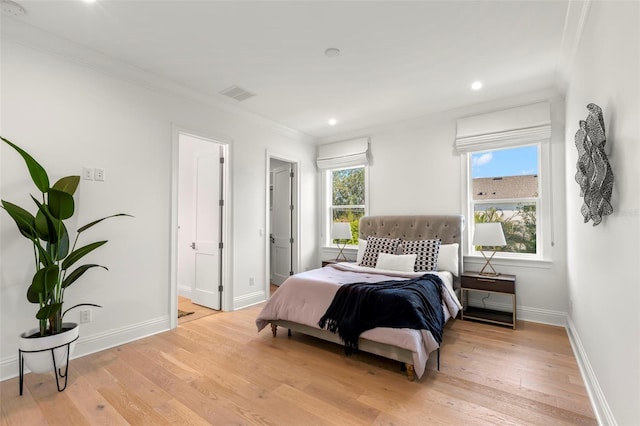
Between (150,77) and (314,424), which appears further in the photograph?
(150,77)

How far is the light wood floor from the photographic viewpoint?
184 cm

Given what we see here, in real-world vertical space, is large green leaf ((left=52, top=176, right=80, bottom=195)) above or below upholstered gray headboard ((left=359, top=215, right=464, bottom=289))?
above

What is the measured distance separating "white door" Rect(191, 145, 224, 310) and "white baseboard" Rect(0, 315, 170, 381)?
883 mm

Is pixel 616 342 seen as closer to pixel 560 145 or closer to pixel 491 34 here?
pixel 491 34

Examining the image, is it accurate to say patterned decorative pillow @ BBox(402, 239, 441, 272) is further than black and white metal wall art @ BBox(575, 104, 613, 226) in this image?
Yes

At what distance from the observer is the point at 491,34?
2.46 m

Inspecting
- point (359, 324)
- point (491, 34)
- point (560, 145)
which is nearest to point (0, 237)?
point (359, 324)

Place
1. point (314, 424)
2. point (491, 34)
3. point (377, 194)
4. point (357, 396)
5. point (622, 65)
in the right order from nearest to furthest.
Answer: point (622, 65) → point (314, 424) → point (357, 396) → point (491, 34) → point (377, 194)

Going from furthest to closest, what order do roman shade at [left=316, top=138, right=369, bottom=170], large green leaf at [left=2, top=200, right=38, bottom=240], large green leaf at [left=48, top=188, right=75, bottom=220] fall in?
1. roman shade at [left=316, top=138, right=369, bottom=170]
2. large green leaf at [left=48, top=188, right=75, bottom=220]
3. large green leaf at [left=2, top=200, right=38, bottom=240]

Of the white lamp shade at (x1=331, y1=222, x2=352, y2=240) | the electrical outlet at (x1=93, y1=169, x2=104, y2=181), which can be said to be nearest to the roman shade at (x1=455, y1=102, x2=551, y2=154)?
the white lamp shade at (x1=331, y1=222, x2=352, y2=240)

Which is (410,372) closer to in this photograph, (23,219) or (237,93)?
(23,219)

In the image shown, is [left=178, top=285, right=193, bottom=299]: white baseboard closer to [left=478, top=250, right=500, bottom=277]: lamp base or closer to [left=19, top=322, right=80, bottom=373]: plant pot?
[left=19, top=322, right=80, bottom=373]: plant pot

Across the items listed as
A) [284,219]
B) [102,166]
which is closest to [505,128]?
[284,219]

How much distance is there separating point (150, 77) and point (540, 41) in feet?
12.1
